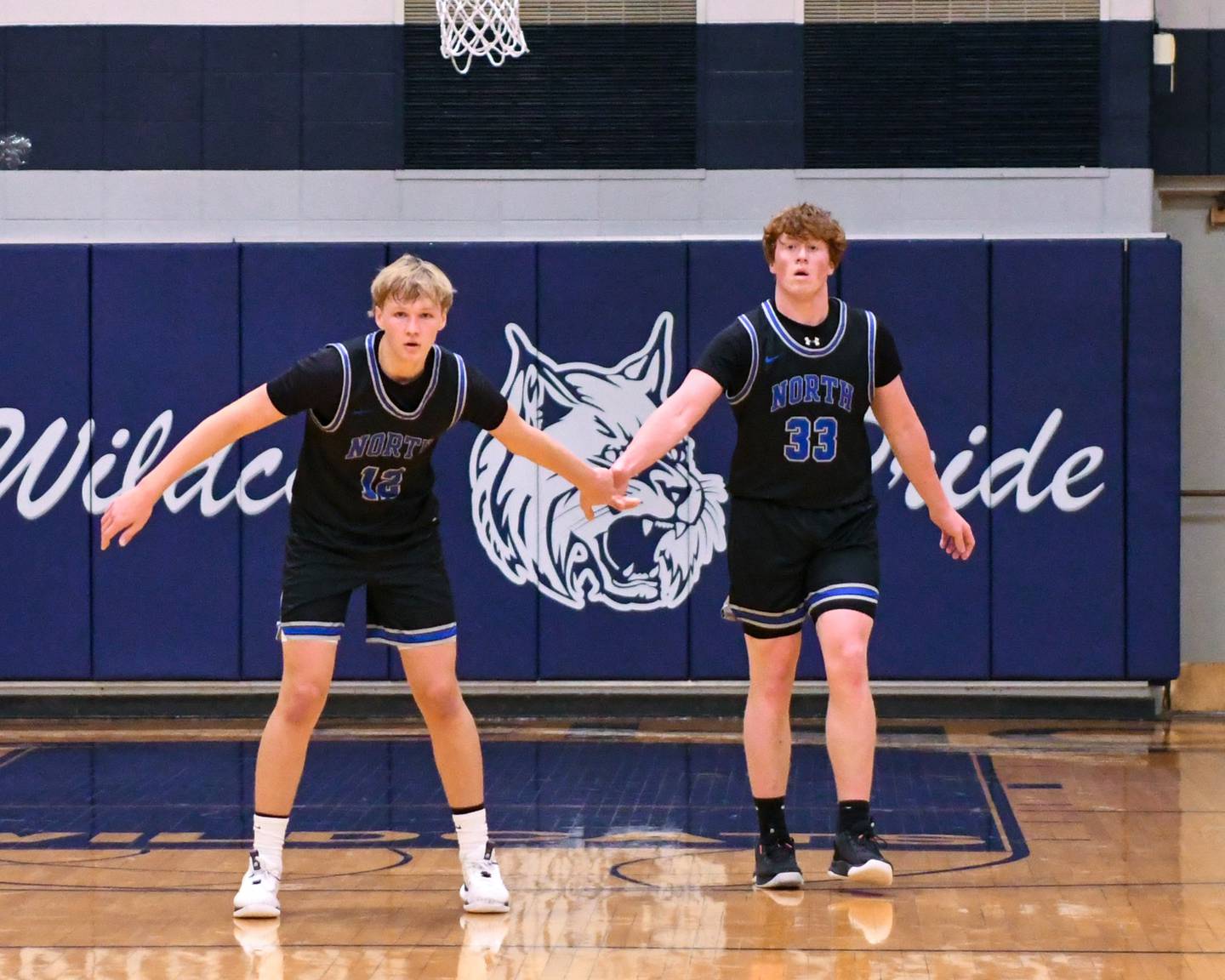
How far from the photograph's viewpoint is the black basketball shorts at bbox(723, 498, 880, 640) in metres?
5.07

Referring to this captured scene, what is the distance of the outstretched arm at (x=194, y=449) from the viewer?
4.59 metres

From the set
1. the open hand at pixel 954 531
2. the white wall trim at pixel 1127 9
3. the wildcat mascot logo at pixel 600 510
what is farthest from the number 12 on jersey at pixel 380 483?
the white wall trim at pixel 1127 9

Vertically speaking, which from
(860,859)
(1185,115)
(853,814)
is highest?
(1185,115)

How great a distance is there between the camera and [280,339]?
9188mm

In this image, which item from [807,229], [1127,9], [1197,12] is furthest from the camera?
Answer: [1197,12]

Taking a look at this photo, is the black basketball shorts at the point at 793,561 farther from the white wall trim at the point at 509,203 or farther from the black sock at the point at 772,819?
the white wall trim at the point at 509,203

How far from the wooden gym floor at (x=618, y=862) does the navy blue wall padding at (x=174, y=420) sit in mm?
721

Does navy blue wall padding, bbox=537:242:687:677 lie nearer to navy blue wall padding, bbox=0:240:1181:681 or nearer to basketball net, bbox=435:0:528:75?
navy blue wall padding, bbox=0:240:1181:681

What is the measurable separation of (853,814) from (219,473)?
5.11 meters

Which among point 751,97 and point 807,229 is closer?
point 807,229

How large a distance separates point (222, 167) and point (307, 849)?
192 inches

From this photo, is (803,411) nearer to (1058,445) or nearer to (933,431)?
(933,431)

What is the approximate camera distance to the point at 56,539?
9.23 metres

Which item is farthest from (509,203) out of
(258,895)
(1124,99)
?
(258,895)
